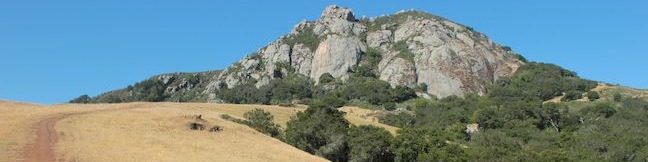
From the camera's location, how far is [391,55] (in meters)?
165

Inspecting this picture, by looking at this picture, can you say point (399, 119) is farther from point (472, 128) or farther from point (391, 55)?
point (391, 55)

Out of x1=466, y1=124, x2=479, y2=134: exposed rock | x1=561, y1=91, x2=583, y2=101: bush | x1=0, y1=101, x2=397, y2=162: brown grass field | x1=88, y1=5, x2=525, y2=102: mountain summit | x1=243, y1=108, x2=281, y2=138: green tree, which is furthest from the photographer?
x1=88, y1=5, x2=525, y2=102: mountain summit

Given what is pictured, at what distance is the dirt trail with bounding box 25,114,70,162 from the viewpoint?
35.7 metres

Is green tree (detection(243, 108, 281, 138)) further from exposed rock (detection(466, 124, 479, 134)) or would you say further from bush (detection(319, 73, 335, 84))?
bush (detection(319, 73, 335, 84))

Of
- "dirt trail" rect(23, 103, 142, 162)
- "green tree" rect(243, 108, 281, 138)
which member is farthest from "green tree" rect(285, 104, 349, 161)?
"dirt trail" rect(23, 103, 142, 162)

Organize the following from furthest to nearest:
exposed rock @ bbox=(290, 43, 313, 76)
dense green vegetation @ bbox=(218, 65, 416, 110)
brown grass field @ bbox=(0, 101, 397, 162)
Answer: exposed rock @ bbox=(290, 43, 313, 76) → dense green vegetation @ bbox=(218, 65, 416, 110) → brown grass field @ bbox=(0, 101, 397, 162)

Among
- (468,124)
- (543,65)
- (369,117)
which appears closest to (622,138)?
(468,124)

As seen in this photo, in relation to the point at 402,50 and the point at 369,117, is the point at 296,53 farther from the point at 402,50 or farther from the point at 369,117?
the point at 369,117

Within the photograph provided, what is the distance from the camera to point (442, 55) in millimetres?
156500

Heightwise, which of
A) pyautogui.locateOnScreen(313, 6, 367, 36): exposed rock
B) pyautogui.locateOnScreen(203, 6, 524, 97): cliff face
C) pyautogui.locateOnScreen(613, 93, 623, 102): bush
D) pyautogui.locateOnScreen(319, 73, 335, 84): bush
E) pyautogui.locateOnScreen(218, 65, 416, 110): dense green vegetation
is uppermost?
pyautogui.locateOnScreen(313, 6, 367, 36): exposed rock

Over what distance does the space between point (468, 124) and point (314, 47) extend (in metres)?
72.1

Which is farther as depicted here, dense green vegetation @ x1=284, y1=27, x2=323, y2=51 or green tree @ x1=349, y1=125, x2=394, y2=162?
dense green vegetation @ x1=284, y1=27, x2=323, y2=51

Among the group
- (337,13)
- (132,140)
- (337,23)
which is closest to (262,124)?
(132,140)

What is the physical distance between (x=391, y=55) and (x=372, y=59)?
19.4 ft
